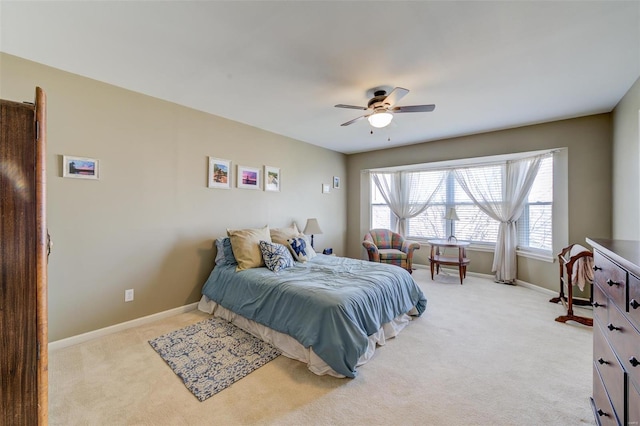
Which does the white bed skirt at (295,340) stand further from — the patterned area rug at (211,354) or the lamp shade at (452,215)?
the lamp shade at (452,215)

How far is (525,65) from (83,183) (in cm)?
414

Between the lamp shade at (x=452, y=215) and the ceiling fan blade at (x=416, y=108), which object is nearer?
the ceiling fan blade at (x=416, y=108)

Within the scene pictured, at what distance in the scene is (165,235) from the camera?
3047mm

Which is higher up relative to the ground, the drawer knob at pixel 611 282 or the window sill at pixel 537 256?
the drawer knob at pixel 611 282

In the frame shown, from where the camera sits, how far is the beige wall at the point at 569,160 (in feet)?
11.2

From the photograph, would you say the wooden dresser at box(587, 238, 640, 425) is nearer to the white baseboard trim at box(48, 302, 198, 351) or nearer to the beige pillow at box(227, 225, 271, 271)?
the beige pillow at box(227, 225, 271, 271)

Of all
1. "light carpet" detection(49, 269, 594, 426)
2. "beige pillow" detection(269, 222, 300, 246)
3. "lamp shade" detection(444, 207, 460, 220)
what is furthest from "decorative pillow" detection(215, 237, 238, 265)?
"lamp shade" detection(444, 207, 460, 220)

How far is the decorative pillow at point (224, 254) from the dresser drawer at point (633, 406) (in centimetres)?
314

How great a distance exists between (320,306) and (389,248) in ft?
10.5

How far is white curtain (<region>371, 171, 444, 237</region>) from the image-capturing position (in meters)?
5.44

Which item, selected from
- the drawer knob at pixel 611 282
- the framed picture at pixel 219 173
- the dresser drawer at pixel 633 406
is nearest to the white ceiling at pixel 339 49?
the framed picture at pixel 219 173

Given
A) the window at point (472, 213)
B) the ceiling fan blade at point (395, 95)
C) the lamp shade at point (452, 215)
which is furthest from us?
the lamp shade at point (452, 215)

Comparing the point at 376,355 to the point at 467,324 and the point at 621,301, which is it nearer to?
the point at 467,324

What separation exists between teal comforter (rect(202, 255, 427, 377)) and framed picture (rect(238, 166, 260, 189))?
4.18ft
